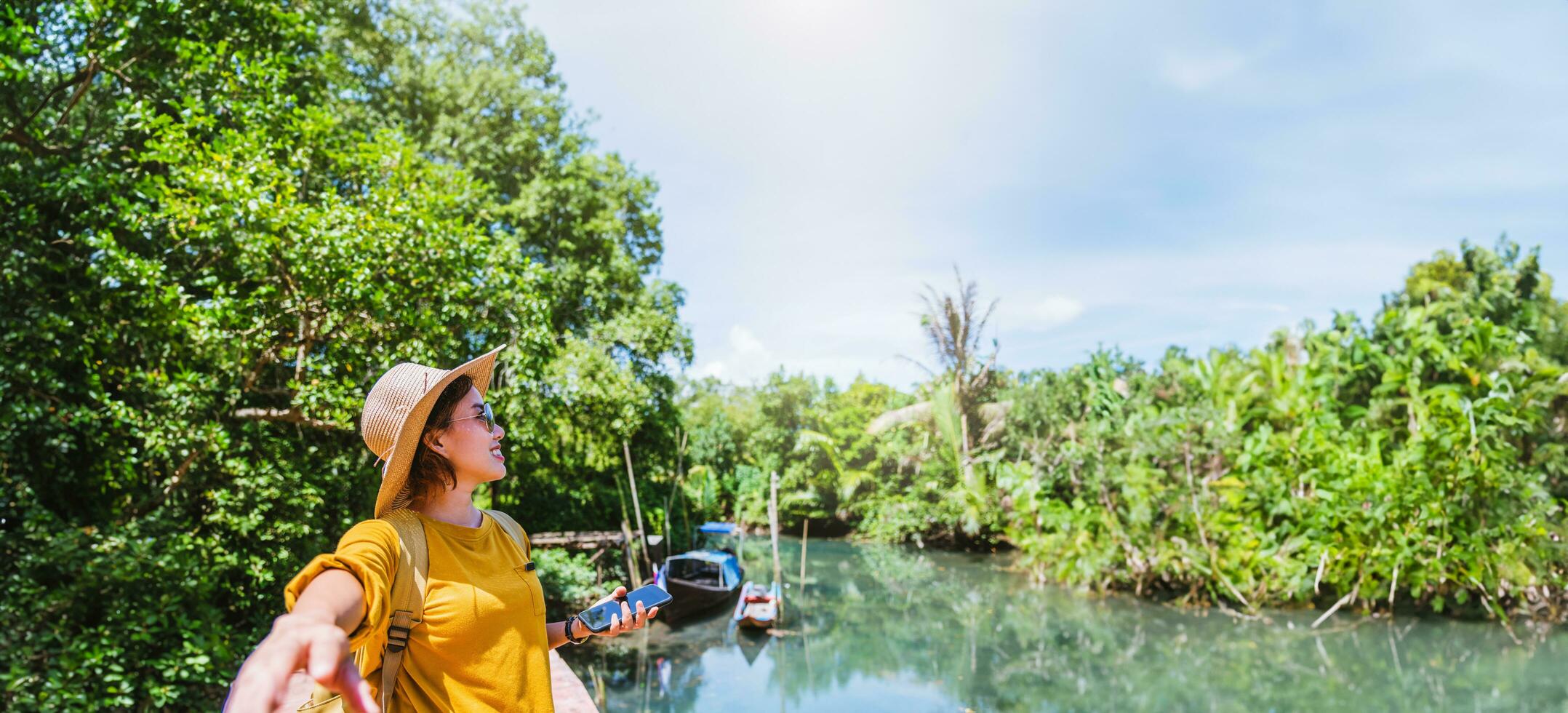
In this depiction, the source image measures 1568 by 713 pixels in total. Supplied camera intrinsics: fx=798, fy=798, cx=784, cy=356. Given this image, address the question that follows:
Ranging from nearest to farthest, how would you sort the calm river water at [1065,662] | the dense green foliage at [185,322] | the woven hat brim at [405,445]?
the woven hat brim at [405,445], the dense green foliage at [185,322], the calm river water at [1065,662]

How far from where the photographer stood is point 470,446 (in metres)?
A: 1.37

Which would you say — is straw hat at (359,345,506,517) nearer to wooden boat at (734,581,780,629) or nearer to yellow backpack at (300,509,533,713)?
yellow backpack at (300,509,533,713)

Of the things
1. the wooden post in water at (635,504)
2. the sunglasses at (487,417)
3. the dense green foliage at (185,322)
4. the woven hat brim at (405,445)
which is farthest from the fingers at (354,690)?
the wooden post in water at (635,504)

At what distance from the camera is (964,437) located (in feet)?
63.3

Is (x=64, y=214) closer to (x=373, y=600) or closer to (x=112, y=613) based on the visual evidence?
(x=112, y=613)

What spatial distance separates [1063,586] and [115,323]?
13.9m

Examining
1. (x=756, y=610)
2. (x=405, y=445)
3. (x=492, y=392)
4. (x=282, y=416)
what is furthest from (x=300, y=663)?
(x=756, y=610)

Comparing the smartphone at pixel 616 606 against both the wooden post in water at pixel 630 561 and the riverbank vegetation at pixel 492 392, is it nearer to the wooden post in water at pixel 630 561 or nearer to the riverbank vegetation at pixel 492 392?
the riverbank vegetation at pixel 492 392

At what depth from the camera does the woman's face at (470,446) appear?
136 centimetres

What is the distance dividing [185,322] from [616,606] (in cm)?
409

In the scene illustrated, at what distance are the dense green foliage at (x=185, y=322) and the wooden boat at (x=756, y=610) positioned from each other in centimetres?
569

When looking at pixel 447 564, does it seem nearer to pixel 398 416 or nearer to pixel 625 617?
pixel 398 416

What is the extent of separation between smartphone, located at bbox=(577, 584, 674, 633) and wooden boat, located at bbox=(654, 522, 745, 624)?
31.7ft

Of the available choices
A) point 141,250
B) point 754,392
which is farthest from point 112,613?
point 754,392
